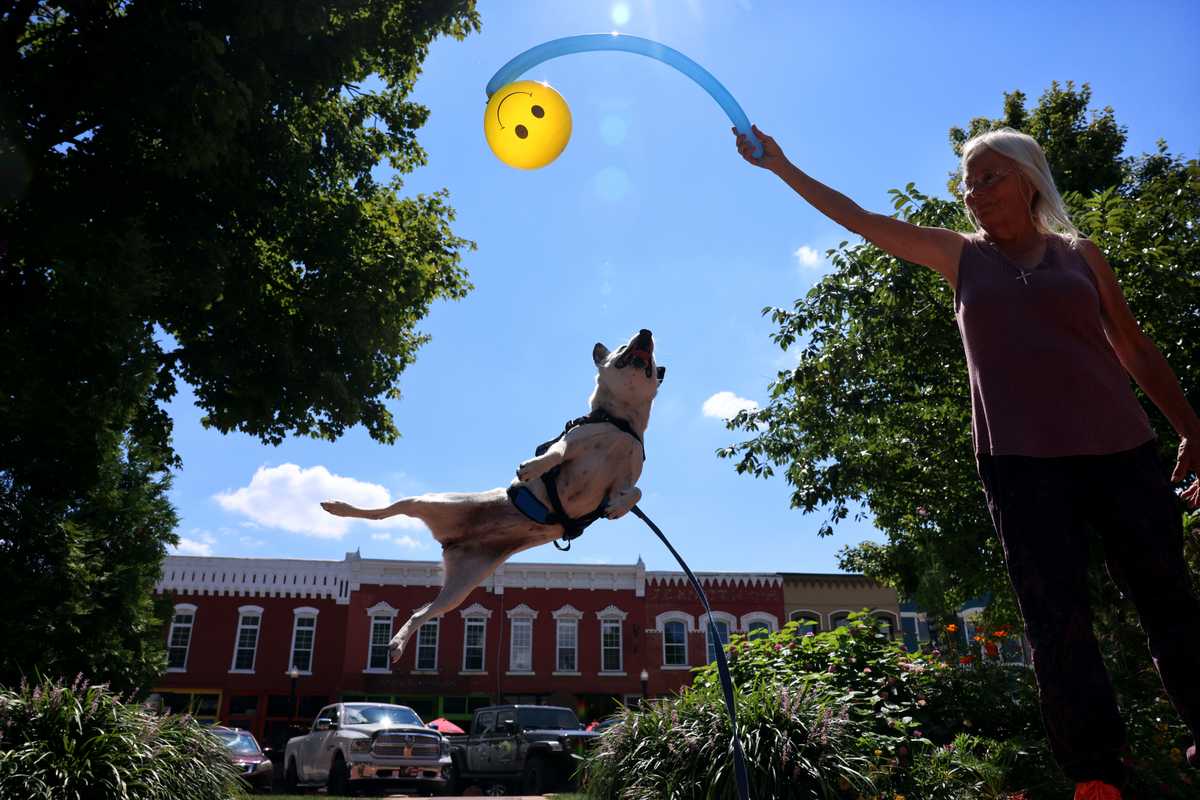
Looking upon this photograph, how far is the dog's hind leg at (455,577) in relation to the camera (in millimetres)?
2664

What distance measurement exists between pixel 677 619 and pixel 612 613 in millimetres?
2454

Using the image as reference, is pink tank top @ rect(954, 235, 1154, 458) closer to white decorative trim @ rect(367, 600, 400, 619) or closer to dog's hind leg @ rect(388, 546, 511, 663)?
dog's hind leg @ rect(388, 546, 511, 663)

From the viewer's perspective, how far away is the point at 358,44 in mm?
9898

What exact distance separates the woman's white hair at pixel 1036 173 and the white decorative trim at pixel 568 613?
27.7 m

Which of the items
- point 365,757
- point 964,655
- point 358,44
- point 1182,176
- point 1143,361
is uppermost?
point 358,44

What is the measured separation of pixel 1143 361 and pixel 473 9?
11.7 m

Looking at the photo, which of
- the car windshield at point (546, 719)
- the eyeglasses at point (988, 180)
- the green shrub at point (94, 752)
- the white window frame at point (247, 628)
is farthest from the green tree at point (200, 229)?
the white window frame at point (247, 628)

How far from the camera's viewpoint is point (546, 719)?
13039 millimetres

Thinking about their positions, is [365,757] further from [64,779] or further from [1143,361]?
[1143,361]

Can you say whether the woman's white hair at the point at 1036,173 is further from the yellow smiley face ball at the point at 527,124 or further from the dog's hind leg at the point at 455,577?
the dog's hind leg at the point at 455,577

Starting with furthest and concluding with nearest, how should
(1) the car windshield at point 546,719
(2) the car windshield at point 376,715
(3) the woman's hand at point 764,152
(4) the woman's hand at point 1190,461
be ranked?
1. (1) the car windshield at point 546,719
2. (2) the car windshield at point 376,715
3. (3) the woman's hand at point 764,152
4. (4) the woman's hand at point 1190,461

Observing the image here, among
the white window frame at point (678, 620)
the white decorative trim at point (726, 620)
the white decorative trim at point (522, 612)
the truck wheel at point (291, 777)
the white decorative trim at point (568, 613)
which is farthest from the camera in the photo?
the white decorative trim at point (726, 620)

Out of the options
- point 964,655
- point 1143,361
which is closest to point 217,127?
point 1143,361

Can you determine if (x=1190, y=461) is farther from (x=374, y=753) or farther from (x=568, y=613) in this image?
(x=568, y=613)
